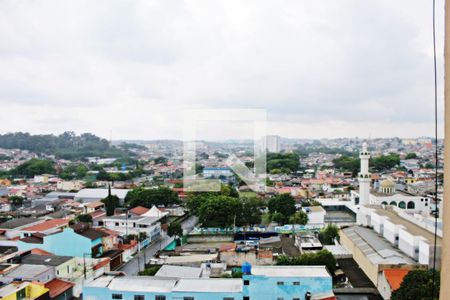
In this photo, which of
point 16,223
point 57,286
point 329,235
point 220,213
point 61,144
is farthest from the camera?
point 61,144

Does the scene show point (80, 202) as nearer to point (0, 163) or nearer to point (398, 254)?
point (398, 254)

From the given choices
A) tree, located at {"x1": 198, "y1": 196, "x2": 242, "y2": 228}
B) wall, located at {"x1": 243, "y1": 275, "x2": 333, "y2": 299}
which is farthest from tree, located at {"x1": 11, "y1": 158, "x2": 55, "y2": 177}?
wall, located at {"x1": 243, "y1": 275, "x2": 333, "y2": 299}

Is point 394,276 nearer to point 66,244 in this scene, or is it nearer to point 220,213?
point 220,213

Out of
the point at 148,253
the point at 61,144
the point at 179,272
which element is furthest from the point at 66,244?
the point at 61,144

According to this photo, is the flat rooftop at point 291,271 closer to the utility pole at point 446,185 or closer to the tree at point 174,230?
the tree at point 174,230

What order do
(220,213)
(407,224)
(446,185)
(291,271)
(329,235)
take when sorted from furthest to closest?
(220,213), (329,235), (407,224), (291,271), (446,185)

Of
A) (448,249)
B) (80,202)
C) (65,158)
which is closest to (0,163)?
(65,158)

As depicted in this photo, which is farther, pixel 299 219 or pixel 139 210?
pixel 139 210
